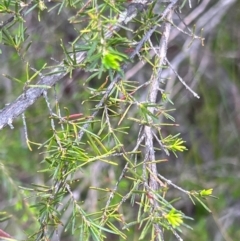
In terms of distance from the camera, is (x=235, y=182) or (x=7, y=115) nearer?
(x=7, y=115)

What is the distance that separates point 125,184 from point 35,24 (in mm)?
748

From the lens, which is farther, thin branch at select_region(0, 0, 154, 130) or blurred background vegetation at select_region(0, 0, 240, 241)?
blurred background vegetation at select_region(0, 0, 240, 241)

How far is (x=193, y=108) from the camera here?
2.11 meters

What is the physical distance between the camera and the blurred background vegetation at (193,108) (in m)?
1.83

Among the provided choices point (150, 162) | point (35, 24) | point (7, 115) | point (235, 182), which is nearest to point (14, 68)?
point (35, 24)

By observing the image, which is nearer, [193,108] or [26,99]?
[26,99]

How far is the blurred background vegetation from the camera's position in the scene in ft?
6.02

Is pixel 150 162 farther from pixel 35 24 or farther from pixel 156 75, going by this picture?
pixel 35 24

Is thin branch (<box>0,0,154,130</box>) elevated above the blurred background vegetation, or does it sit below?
above

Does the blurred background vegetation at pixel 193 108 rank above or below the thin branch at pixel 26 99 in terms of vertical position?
below

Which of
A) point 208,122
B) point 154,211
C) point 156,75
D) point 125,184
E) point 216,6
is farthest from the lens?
point 208,122

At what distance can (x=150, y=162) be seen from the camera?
683mm

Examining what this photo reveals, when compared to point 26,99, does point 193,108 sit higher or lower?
lower

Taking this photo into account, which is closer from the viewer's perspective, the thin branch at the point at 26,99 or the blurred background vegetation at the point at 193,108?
the thin branch at the point at 26,99
